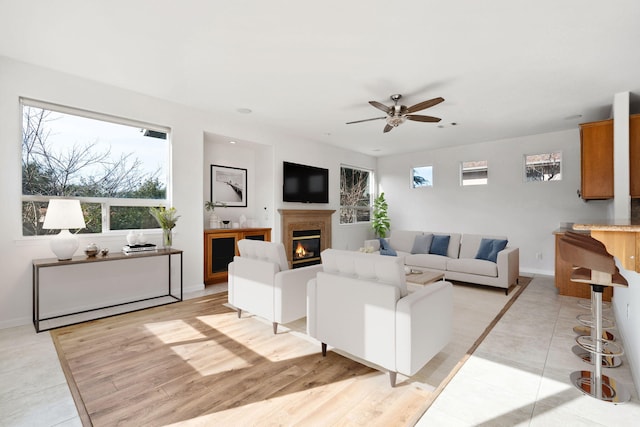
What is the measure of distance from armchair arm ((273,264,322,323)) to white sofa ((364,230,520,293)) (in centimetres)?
154

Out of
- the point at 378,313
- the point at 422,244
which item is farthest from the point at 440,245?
the point at 378,313

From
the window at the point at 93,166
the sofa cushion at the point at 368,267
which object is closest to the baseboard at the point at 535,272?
the sofa cushion at the point at 368,267

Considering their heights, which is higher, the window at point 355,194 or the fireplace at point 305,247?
the window at point 355,194

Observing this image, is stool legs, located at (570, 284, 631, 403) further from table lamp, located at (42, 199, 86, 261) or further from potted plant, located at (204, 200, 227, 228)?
potted plant, located at (204, 200, 227, 228)

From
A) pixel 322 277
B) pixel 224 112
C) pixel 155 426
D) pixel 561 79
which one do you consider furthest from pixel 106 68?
pixel 561 79

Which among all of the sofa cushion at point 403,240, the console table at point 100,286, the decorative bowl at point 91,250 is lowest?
the console table at point 100,286

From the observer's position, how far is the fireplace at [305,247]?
600 cm

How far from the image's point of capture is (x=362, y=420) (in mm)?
1705

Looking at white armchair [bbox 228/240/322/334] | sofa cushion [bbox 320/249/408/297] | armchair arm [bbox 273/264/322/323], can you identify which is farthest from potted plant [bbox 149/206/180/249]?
sofa cushion [bbox 320/249/408/297]

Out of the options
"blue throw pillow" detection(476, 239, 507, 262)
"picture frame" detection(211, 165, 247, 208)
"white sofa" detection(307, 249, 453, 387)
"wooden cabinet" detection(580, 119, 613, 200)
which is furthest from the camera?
"picture frame" detection(211, 165, 247, 208)

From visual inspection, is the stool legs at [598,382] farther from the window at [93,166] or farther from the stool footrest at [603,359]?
the window at [93,166]

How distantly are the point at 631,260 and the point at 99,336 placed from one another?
410 centimetres

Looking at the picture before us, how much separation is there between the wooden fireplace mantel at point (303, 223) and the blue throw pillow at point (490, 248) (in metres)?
3.08

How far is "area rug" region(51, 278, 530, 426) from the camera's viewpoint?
1763 mm
